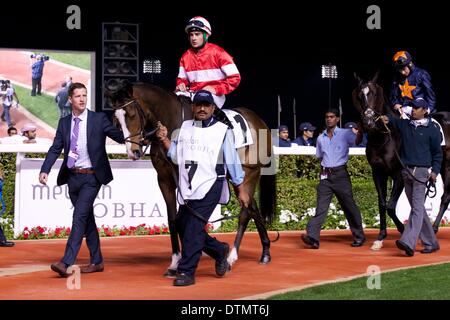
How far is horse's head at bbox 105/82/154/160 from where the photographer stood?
858cm

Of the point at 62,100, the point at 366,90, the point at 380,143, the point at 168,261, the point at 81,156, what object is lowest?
the point at 168,261

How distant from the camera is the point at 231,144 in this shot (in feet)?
27.2

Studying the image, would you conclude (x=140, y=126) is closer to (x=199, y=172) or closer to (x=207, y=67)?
(x=199, y=172)

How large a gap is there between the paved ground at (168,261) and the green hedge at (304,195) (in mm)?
1041

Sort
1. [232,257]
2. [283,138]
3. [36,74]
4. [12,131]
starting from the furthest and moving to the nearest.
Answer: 1. [36,74]
2. [283,138]
3. [12,131]
4. [232,257]

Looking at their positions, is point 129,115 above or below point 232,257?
above

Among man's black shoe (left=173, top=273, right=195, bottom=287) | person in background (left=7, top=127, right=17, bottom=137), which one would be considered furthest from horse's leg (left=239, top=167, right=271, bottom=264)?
person in background (left=7, top=127, right=17, bottom=137)

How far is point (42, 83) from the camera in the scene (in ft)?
69.1

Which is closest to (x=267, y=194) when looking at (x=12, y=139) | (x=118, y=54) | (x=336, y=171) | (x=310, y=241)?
(x=310, y=241)

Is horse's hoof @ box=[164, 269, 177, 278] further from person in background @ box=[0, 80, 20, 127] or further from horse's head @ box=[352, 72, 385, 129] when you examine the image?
person in background @ box=[0, 80, 20, 127]

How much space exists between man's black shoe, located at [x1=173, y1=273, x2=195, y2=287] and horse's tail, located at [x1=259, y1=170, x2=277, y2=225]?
3.17 metres

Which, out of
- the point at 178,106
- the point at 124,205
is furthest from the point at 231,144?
the point at 124,205

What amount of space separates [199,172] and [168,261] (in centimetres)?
232
